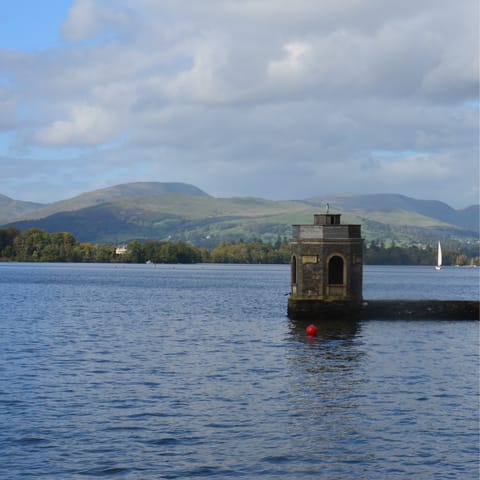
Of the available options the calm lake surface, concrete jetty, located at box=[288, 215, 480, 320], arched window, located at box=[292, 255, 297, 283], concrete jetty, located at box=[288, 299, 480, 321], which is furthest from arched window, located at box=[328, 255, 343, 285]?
the calm lake surface

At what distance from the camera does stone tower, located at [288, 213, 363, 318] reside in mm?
68562

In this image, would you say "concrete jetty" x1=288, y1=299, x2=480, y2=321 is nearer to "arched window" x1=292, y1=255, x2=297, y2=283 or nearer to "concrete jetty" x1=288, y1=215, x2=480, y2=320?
"concrete jetty" x1=288, y1=215, x2=480, y2=320

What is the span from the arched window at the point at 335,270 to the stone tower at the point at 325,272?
0.08 m

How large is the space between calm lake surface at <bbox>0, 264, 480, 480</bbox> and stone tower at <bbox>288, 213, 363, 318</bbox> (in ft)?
7.34

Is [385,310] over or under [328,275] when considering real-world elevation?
under

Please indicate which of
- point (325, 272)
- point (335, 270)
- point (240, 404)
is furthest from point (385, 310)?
point (240, 404)

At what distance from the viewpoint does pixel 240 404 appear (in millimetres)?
A: 35281

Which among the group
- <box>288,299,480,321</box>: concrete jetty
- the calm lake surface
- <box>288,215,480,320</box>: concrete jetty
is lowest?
the calm lake surface

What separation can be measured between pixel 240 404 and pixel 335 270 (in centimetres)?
3615

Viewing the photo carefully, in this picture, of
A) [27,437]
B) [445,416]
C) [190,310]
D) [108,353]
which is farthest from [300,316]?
[27,437]

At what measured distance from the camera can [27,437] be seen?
2936 cm

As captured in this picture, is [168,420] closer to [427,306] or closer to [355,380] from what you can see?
[355,380]

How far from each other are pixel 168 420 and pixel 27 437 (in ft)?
16.9

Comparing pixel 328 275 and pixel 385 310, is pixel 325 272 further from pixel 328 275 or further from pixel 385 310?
pixel 385 310
